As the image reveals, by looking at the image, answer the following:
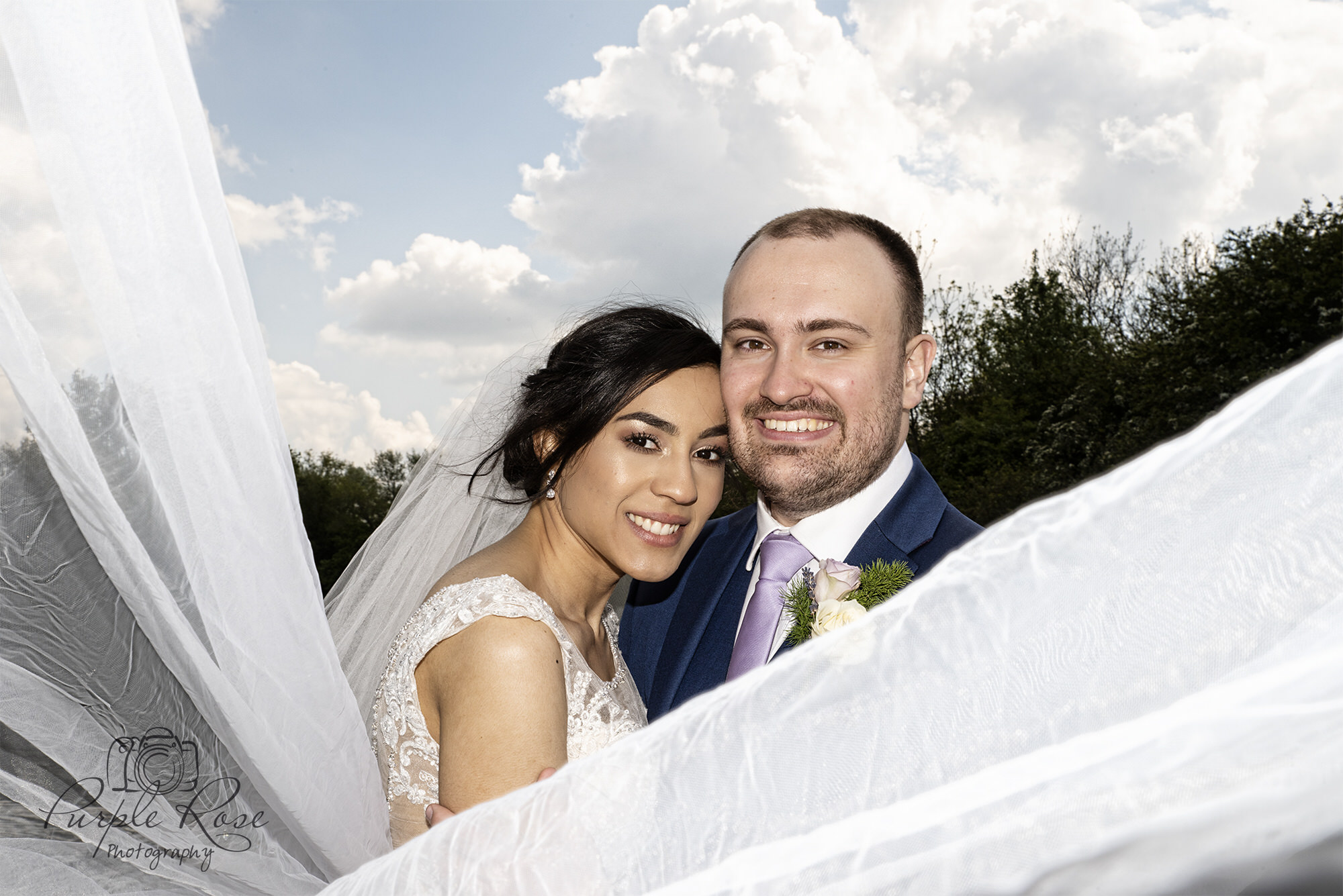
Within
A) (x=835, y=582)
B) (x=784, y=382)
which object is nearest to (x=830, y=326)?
(x=784, y=382)

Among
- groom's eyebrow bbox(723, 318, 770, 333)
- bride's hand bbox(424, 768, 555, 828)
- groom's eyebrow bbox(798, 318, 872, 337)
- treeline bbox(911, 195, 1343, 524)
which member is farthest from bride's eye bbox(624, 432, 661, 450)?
treeline bbox(911, 195, 1343, 524)

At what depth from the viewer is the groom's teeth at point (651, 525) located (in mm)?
2795

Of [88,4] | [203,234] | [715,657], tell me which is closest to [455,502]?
[715,657]

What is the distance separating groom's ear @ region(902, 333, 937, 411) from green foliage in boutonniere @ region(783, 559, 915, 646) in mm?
966

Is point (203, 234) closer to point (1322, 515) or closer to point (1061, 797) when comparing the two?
point (1061, 797)

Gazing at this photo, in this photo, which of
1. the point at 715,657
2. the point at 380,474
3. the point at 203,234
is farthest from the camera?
the point at 380,474

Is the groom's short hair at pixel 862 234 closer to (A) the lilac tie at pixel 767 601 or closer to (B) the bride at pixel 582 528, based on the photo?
(B) the bride at pixel 582 528

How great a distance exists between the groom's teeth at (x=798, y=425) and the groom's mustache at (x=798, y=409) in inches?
0.7

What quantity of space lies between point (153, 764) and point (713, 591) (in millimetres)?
1966

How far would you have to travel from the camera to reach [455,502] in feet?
10.9

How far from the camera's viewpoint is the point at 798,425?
2955mm

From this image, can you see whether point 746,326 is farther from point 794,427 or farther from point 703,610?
point 703,610

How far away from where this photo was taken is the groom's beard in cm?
290

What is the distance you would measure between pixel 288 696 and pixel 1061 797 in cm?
135
